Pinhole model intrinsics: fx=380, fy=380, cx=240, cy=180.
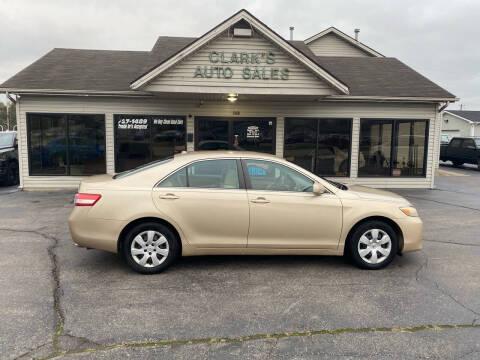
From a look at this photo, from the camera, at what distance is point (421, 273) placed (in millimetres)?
4945

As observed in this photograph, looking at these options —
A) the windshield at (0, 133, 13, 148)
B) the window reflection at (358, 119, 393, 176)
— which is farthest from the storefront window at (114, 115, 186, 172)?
the window reflection at (358, 119, 393, 176)

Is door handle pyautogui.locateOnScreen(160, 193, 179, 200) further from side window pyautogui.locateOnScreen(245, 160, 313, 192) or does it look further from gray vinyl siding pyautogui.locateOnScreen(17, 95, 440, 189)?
gray vinyl siding pyautogui.locateOnScreen(17, 95, 440, 189)

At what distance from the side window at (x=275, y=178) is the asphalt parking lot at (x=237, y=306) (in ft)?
3.59

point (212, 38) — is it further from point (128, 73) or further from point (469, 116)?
point (469, 116)

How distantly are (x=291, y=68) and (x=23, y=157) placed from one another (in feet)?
27.1

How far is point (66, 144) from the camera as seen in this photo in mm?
11469

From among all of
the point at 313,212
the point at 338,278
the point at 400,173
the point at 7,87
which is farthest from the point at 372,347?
the point at 7,87

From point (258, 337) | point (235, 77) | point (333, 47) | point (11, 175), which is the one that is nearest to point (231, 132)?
point (235, 77)

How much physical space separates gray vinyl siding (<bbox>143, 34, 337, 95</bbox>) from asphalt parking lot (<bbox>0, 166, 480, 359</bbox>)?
5159 millimetres

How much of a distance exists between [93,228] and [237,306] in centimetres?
204

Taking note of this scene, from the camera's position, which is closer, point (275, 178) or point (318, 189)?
point (318, 189)

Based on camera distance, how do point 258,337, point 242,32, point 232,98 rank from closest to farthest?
1. point 258,337
2. point 242,32
3. point 232,98

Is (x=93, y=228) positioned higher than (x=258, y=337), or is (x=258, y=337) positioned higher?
(x=93, y=228)

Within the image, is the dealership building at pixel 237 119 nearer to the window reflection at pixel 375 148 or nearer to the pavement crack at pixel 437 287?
the window reflection at pixel 375 148
